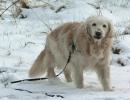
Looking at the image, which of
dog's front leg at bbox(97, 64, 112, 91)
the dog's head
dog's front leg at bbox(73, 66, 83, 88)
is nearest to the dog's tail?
dog's front leg at bbox(73, 66, 83, 88)

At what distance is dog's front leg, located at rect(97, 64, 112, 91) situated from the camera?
6.37 metres

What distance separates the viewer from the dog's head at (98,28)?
596 cm

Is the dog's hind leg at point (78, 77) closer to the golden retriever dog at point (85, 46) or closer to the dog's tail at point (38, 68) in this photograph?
the golden retriever dog at point (85, 46)

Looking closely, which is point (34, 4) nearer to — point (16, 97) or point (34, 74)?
point (34, 74)

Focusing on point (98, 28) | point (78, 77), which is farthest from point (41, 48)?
point (98, 28)

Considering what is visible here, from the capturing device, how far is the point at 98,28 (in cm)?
601

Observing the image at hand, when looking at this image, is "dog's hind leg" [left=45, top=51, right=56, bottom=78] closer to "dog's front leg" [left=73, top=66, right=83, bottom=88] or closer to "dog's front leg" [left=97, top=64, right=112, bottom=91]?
"dog's front leg" [left=73, top=66, right=83, bottom=88]

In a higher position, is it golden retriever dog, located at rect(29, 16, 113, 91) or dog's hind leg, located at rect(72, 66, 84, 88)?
golden retriever dog, located at rect(29, 16, 113, 91)

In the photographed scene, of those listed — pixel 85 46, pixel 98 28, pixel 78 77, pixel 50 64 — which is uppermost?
pixel 98 28

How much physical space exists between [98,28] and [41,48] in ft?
9.86

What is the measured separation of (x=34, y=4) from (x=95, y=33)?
6426 mm

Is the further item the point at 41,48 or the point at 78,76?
the point at 41,48

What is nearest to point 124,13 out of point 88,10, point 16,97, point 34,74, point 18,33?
point 88,10

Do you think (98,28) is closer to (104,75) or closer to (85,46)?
(85,46)
